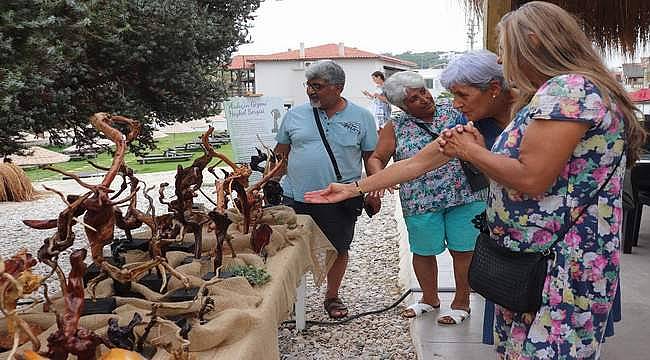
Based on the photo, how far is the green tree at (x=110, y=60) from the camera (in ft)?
11.7

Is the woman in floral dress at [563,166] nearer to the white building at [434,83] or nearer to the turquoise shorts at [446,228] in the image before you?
the white building at [434,83]

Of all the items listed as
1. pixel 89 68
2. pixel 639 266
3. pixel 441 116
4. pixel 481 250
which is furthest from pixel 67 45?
pixel 639 266

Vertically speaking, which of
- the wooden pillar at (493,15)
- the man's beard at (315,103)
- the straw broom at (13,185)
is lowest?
the straw broom at (13,185)

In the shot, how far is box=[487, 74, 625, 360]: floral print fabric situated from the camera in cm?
149

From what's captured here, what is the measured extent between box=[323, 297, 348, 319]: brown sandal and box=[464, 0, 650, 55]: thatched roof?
9.54ft

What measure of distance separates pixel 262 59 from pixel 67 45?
37.3 metres

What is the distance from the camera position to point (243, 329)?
5.24 ft

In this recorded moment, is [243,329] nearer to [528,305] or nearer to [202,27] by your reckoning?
[528,305]

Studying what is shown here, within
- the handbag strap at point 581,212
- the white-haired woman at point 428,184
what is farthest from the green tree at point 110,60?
the handbag strap at point 581,212

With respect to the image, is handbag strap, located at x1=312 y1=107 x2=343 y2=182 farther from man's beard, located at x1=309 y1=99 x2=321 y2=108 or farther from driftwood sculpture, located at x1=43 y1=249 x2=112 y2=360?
driftwood sculpture, located at x1=43 y1=249 x2=112 y2=360

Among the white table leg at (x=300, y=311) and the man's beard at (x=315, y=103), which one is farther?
the white table leg at (x=300, y=311)

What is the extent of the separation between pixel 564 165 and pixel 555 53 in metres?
0.28

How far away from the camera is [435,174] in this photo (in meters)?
3.12

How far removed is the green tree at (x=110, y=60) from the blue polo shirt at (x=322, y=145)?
A: 1477 millimetres
